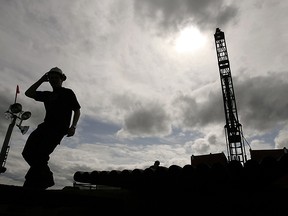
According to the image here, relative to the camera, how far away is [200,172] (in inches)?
142

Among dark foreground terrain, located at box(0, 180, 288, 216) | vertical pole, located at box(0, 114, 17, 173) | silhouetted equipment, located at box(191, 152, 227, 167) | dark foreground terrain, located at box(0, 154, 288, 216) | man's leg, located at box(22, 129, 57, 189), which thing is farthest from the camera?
silhouetted equipment, located at box(191, 152, 227, 167)

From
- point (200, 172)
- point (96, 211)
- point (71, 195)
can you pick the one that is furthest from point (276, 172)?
point (71, 195)

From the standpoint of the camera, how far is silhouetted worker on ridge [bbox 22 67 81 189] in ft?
10.1

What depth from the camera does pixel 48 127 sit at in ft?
10.8

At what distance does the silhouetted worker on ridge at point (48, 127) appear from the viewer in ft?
10.1

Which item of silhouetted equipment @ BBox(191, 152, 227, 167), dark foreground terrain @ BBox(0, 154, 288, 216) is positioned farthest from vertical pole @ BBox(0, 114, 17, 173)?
silhouetted equipment @ BBox(191, 152, 227, 167)

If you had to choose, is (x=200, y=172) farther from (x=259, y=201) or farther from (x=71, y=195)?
(x=71, y=195)

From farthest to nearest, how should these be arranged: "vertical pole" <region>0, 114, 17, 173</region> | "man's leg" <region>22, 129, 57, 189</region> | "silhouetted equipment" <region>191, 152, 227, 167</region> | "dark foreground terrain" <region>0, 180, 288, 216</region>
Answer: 1. "silhouetted equipment" <region>191, 152, 227, 167</region>
2. "vertical pole" <region>0, 114, 17, 173</region>
3. "man's leg" <region>22, 129, 57, 189</region>
4. "dark foreground terrain" <region>0, 180, 288, 216</region>

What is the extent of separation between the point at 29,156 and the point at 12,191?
31.4 inches

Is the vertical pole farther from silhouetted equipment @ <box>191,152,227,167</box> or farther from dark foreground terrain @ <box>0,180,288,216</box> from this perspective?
silhouetted equipment @ <box>191,152,227,167</box>

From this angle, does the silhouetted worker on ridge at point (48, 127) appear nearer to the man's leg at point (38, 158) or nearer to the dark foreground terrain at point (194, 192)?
the man's leg at point (38, 158)

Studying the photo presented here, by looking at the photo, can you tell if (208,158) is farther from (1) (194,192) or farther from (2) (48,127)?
(2) (48,127)

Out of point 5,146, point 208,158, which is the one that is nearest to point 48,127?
point 5,146

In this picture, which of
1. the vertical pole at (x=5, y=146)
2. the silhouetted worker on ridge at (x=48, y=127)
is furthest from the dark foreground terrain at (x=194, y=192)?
the vertical pole at (x=5, y=146)
